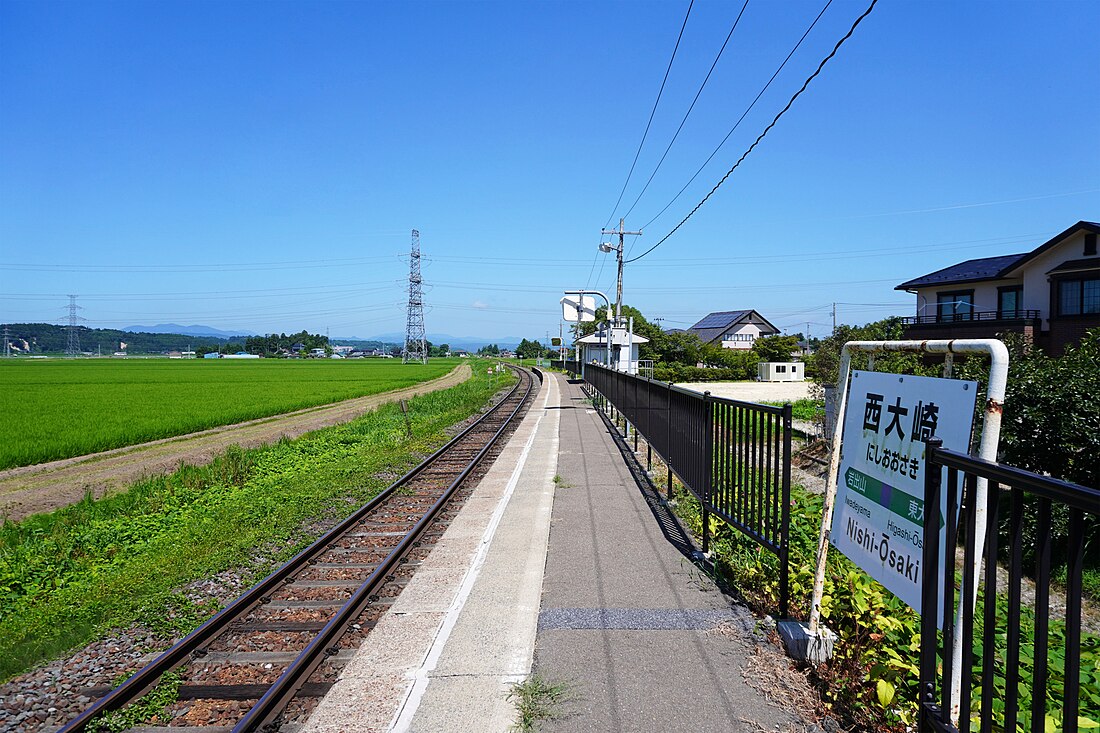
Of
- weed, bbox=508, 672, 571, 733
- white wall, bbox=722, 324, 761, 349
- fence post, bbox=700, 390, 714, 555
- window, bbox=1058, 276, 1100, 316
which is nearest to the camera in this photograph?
weed, bbox=508, 672, 571, 733

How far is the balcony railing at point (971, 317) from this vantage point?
86.1ft

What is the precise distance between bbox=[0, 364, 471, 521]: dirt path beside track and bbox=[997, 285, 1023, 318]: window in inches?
1054

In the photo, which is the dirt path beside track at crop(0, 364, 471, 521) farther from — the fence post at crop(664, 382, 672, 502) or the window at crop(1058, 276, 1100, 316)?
the window at crop(1058, 276, 1100, 316)

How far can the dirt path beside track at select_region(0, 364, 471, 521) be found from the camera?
501 inches

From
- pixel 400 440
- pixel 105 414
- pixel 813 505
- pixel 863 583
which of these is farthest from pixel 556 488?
pixel 105 414

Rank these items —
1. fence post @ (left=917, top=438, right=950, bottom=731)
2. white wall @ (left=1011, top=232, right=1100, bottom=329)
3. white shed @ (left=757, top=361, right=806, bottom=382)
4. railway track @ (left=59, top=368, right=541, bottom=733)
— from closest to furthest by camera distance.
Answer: fence post @ (left=917, top=438, right=950, bottom=731)
railway track @ (left=59, top=368, right=541, bottom=733)
white wall @ (left=1011, top=232, right=1100, bottom=329)
white shed @ (left=757, top=361, right=806, bottom=382)

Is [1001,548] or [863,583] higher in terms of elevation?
[863,583]

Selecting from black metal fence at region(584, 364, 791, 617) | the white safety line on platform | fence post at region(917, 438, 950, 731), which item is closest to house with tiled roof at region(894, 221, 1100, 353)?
black metal fence at region(584, 364, 791, 617)

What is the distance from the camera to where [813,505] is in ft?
24.8

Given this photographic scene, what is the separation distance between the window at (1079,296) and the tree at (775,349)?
1131 inches

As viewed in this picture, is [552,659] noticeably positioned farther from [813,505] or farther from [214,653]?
[813,505]

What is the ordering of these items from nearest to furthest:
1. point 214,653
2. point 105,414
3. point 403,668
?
point 403,668 → point 214,653 → point 105,414

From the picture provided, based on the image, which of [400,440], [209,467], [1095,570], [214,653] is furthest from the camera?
[400,440]

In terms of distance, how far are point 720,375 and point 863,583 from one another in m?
46.4
